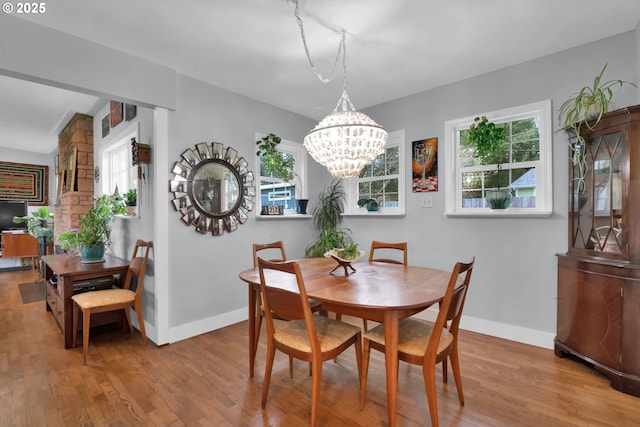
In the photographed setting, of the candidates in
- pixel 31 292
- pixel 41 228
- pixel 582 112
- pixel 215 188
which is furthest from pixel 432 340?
pixel 41 228

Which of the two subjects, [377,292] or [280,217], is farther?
[280,217]

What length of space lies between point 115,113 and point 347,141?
3.08 m

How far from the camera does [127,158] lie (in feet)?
12.1

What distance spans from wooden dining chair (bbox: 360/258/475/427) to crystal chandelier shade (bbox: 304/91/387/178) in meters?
0.99

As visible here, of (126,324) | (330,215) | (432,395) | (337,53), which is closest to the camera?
(432,395)

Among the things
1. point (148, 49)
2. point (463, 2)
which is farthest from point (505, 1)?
point (148, 49)

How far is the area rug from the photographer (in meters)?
4.27

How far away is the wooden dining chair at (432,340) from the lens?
61.8 inches

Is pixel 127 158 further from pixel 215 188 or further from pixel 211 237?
pixel 211 237

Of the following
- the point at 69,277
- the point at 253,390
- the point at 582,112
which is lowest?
the point at 253,390

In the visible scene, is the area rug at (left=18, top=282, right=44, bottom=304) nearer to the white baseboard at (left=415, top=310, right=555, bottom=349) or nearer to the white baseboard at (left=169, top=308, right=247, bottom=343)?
the white baseboard at (left=169, top=308, right=247, bottom=343)

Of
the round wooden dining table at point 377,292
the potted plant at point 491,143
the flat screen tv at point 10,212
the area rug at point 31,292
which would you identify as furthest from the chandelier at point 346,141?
the flat screen tv at point 10,212

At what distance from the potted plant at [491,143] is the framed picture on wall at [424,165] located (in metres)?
0.48

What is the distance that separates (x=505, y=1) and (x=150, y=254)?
3.44 m
